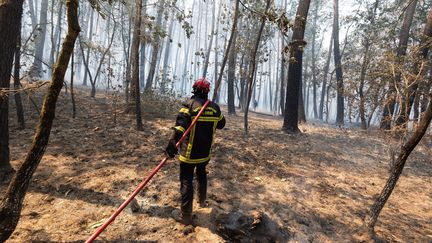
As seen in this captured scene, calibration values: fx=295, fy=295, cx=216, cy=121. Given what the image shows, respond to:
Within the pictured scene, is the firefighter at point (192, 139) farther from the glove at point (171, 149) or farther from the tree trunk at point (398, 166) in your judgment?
the tree trunk at point (398, 166)

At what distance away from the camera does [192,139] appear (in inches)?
184

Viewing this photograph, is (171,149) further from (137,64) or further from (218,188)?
(137,64)

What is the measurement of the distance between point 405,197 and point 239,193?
4.25 metres

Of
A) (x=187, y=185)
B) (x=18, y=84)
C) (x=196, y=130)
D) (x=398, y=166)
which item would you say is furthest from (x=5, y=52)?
(x=398, y=166)

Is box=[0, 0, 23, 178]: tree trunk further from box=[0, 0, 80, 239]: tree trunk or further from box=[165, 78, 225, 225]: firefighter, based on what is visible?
box=[165, 78, 225, 225]: firefighter

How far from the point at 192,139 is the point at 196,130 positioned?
0.16 metres

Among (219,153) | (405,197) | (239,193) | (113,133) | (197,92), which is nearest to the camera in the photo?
(197,92)

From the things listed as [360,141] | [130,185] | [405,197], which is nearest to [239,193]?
[130,185]

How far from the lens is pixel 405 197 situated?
23.4 feet

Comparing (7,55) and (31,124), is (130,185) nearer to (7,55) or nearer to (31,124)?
(7,55)

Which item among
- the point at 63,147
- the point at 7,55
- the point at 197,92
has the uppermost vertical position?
the point at 7,55

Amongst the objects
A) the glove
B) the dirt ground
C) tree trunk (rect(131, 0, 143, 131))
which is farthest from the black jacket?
tree trunk (rect(131, 0, 143, 131))

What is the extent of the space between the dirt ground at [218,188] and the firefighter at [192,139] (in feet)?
1.82

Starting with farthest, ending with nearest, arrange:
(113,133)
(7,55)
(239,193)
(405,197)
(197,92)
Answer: (113,133) → (405,197) → (239,193) → (7,55) → (197,92)
